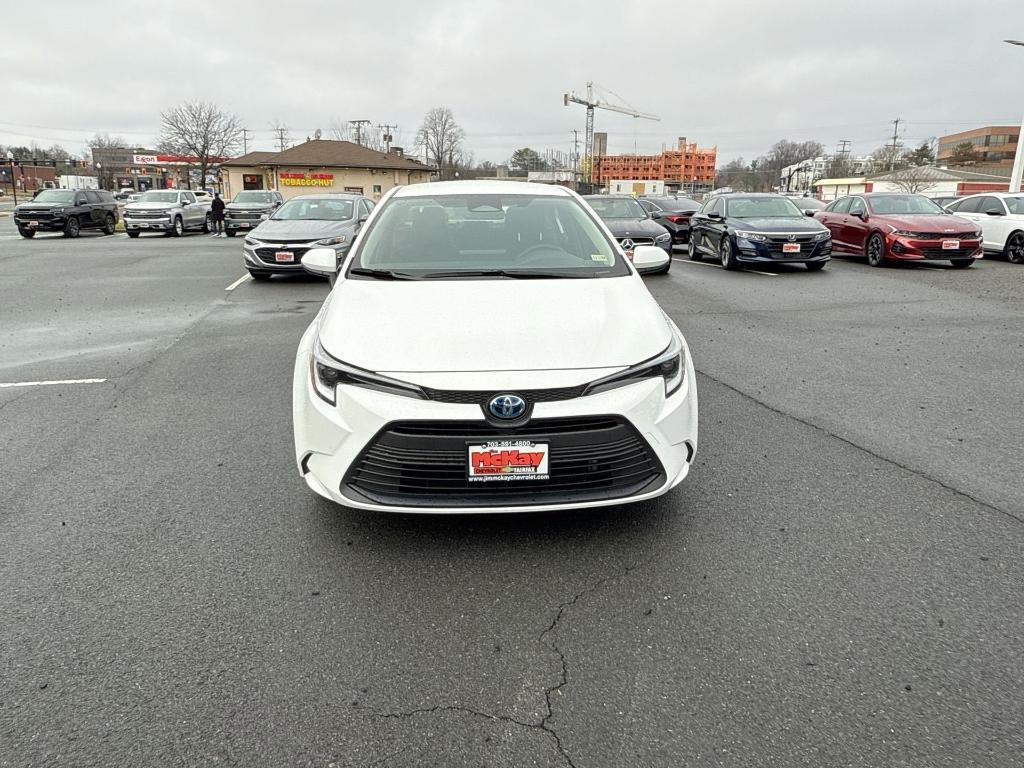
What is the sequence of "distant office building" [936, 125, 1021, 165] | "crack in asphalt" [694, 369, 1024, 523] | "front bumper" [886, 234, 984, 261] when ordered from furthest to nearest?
1. "distant office building" [936, 125, 1021, 165]
2. "front bumper" [886, 234, 984, 261]
3. "crack in asphalt" [694, 369, 1024, 523]

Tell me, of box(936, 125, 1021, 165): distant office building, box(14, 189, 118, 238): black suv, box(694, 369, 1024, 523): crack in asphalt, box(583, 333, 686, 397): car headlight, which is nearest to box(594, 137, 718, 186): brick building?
box(936, 125, 1021, 165): distant office building

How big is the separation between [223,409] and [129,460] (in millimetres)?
1124

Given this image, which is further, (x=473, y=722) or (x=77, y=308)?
(x=77, y=308)

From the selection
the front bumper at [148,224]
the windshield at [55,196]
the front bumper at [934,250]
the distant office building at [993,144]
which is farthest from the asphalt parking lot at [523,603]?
the distant office building at [993,144]

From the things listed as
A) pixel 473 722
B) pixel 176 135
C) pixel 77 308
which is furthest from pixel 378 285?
pixel 176 135

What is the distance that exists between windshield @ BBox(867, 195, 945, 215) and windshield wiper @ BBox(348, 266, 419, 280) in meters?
15.2

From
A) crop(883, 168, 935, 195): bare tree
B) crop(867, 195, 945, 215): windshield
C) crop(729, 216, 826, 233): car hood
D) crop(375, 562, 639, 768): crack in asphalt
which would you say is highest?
crop(883, 168, 935, 195): bare tree

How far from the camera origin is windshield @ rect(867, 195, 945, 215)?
52.9 ft

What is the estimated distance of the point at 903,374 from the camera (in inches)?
258

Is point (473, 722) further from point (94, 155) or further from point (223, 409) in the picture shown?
point (94, 155)

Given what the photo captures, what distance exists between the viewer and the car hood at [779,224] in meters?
14.4

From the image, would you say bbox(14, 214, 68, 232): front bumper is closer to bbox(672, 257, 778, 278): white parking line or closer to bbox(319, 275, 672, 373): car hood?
bbox(672, 257, 778, 278): white parking line

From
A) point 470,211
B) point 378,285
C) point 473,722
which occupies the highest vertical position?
point 470,211

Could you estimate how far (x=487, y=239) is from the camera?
15.1 ft
